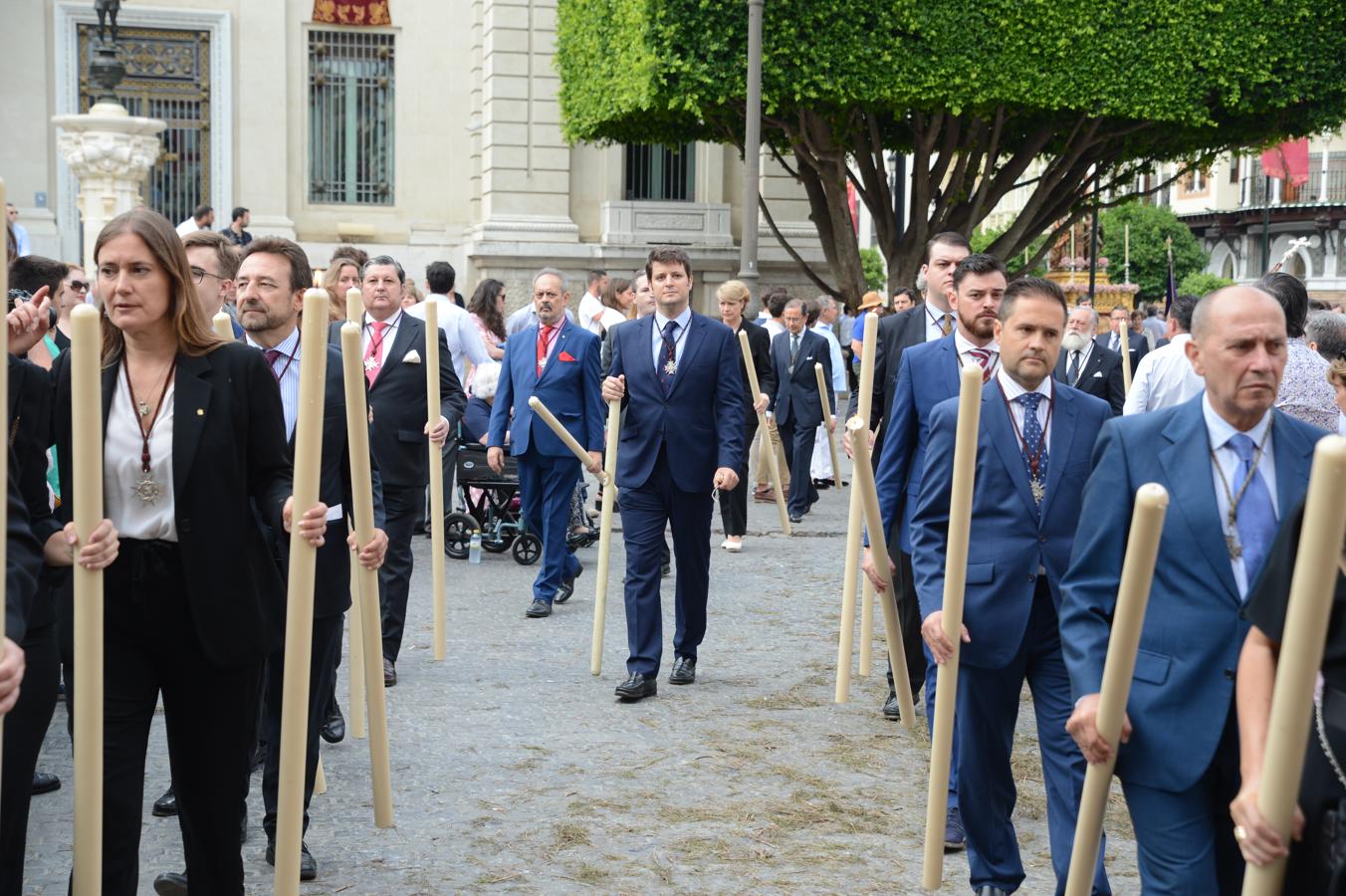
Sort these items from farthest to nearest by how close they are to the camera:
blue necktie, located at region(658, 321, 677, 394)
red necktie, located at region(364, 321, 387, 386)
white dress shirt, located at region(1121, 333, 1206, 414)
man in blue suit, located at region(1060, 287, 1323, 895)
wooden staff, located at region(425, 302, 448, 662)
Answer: red necktie, located at region(364, 321, 387, 386), blue necktie, located at region(658, 321, 677, 394), white dress shirt, located at region(1121, 333, 1206, 414), wooden staff, located at region(425, 302, 448, 662), man in blue suit, located at region(1060, 287, 1323, 895)

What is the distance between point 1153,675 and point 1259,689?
0.52 meters

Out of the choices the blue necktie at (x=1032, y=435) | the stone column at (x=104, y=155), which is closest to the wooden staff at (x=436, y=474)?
the blue necktie at (x=1032, y=435)

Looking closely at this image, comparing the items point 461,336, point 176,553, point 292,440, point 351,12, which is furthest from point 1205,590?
point 351,12

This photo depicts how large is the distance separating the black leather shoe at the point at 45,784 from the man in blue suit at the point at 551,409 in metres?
4.28

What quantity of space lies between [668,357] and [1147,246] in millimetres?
56983

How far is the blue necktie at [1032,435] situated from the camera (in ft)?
16.8

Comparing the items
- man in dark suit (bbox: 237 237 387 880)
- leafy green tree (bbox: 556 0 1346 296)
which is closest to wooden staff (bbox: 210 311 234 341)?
man in dark suit (bbox: 237 237 387 880)

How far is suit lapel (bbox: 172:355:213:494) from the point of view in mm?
4211

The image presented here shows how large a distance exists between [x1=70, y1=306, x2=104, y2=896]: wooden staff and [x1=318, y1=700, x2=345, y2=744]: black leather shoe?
11.4 feet

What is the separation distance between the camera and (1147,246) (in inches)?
2446

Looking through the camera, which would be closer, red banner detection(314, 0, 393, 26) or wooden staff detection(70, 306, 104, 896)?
wooden staff detection(70, 306, 104, 896)

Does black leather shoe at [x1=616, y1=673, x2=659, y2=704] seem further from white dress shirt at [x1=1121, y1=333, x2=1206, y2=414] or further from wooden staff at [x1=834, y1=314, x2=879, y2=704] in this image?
white dress shirt at [x1=1121, y1=333, x2=1206, y2=414]

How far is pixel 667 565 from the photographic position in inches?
469

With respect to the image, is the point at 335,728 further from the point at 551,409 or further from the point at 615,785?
the point at 551,409
